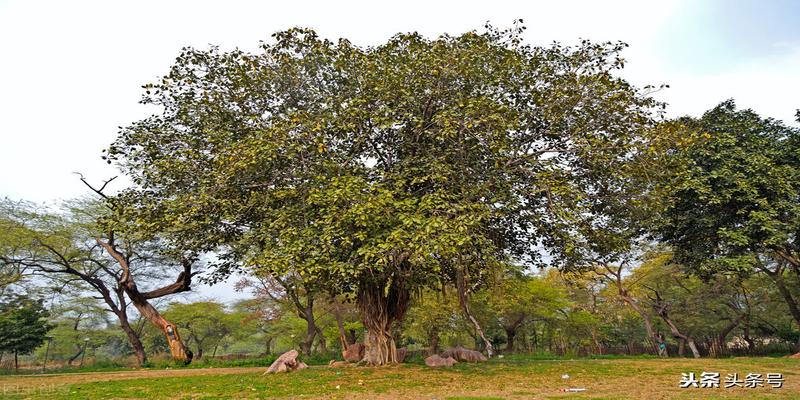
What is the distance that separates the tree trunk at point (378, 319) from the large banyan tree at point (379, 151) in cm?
39

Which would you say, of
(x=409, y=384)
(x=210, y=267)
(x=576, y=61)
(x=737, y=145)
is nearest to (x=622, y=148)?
(x=576, y=61)

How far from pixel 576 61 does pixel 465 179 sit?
503 cm

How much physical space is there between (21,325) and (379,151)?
25.7 metres

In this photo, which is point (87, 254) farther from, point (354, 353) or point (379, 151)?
point (379, 151)

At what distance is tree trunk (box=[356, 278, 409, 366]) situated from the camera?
51.1 ft

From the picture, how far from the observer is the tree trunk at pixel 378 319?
51.1 feet

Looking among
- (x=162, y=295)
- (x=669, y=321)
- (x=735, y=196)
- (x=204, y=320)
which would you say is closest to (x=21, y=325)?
(x=162, y=295)

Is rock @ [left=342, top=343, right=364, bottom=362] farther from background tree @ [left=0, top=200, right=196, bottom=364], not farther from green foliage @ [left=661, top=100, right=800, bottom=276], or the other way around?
green foliage @ [left=661, top=100, right=800, bottom=276]

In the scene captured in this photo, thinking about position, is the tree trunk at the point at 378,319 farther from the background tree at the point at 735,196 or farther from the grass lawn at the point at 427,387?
the background tree at the point at 735,196

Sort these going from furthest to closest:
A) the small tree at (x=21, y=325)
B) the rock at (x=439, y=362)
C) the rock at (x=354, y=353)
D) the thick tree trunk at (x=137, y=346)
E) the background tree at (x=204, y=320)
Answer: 1. the background tree at (x=204, y=320)
2. the small tree at (x=21, y=325)
3. the thick tree trunk at (x=137, y=346)
4. the rock at (x=354, y=353)
5. the rock at (x=439, y=362)

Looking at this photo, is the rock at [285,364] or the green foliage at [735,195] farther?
the green foliage at [735,195]

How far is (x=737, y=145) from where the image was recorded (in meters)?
19.7

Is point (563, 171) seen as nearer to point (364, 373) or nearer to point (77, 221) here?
point (364, 373)

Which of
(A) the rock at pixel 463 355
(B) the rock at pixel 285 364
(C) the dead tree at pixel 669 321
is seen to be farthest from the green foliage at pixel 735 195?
(B) the rock at pixel 285 364
